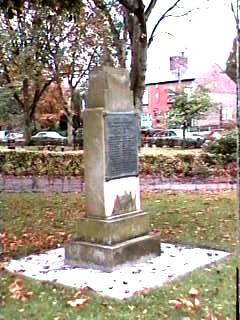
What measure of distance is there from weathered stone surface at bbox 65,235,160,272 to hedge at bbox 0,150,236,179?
409 inches

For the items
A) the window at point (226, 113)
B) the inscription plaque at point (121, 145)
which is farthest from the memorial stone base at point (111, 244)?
the window at point (226, 113)

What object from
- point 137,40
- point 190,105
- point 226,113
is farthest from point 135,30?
point 226,113

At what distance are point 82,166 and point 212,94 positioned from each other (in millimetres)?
26199

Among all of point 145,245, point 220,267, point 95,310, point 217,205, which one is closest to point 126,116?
point 145,245

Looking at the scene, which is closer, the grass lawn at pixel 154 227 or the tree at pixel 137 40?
the grass lawn at pixel 154 227

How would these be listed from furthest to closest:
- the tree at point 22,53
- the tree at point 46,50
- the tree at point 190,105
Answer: the tree at point 190,105 < the tree at point 46,50 < the tree at point 22,53

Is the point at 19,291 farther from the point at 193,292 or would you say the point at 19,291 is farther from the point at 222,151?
the point at 222,151

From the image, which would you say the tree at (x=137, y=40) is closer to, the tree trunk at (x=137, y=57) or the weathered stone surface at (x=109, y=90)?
the tree trunk at (x=137, y=57)

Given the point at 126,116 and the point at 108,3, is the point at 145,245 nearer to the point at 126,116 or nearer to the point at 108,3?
the point at 126,116

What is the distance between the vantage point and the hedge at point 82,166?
664 inches

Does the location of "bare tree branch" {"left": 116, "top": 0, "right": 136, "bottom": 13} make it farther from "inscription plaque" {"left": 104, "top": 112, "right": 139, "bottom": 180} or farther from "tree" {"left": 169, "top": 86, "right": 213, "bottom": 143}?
"tree" {"left": 169, "top": 86, "right": 213, "bottom": 143}

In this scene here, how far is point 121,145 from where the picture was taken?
6.11 meters

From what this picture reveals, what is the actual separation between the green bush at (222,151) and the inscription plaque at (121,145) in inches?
439

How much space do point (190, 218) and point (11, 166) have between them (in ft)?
34.6
